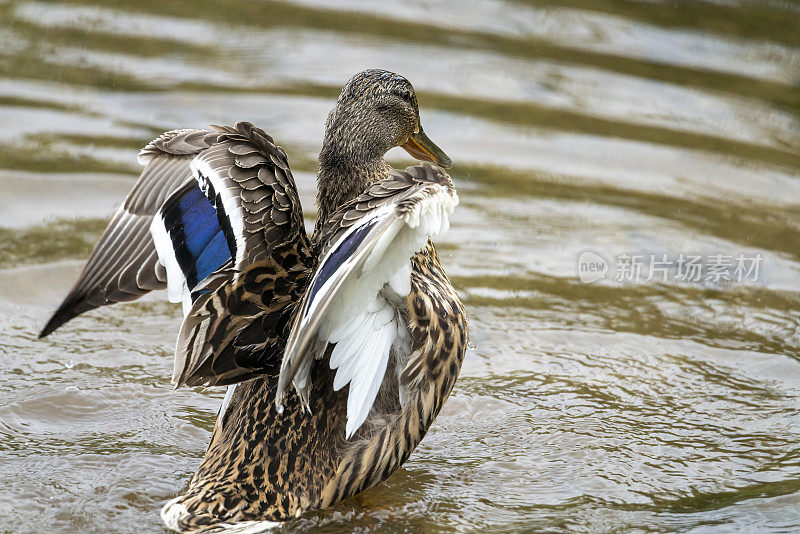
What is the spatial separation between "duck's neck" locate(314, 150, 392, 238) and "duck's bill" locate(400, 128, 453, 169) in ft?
1.99

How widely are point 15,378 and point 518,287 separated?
298 cm

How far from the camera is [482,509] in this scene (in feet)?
15.2

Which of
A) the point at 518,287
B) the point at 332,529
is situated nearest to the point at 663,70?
the point at 518,287

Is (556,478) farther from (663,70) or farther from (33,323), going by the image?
(663,70)

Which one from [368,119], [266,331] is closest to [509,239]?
[368,119]

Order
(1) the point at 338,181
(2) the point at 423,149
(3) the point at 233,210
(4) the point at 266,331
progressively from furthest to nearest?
(2) the point at 423,149 < (1) the point at 338,181 < (4) the point at 266,331 < (3) the point at 233,210

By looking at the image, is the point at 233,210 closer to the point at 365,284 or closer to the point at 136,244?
the point at 136,244

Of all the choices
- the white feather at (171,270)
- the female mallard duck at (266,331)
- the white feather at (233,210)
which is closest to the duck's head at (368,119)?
the female mallard duck at (266,331)

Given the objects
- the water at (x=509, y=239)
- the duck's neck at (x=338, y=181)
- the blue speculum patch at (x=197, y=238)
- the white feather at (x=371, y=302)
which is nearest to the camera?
the white feather at (x=371, y=302)

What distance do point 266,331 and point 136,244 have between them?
2.27 ft

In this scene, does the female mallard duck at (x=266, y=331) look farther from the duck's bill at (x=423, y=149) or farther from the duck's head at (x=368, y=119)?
the duck's bill at (x=423, y=149)

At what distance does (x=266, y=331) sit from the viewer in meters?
4.44

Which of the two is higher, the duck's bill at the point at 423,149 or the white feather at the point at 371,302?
the duck's bill at the point at 423,149

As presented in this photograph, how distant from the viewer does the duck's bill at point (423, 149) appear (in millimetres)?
5625
